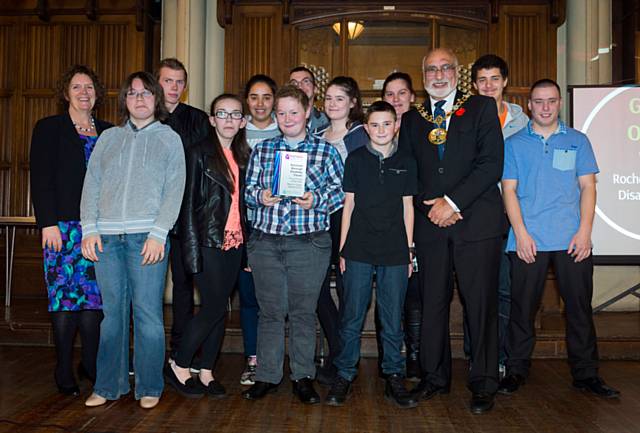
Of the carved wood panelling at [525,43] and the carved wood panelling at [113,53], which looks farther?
the carved wood panelling at [113,53]

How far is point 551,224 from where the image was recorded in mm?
3307

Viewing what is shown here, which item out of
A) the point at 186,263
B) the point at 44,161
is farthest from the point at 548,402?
the point at 44,161

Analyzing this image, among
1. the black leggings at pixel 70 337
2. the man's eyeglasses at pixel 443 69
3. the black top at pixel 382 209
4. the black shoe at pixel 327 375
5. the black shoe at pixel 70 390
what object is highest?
the man's eyeglasses at pixel 443 69

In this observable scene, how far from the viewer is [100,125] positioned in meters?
3.41

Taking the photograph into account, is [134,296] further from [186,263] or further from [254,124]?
[254,124]

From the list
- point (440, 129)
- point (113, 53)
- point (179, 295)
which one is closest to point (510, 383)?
point (440, 129)

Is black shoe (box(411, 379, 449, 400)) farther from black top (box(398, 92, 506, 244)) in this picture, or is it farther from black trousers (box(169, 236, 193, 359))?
black trousers (box(169, 236, 193, 359))

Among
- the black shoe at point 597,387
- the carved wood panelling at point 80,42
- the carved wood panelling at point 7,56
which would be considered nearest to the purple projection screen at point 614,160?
the black shoe at point 597,387

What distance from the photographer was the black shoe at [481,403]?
2.97 m

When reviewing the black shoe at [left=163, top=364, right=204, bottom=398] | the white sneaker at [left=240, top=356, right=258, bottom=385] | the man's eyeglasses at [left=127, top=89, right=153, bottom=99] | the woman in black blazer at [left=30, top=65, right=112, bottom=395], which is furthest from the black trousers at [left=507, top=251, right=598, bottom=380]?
the woman in black blazer at [left=30, top=65, right=112, bottom=395]

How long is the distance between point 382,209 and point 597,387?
1.44 meters

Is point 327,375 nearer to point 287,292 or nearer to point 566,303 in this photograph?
point 287,292

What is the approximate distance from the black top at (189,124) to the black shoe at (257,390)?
51.2 inches

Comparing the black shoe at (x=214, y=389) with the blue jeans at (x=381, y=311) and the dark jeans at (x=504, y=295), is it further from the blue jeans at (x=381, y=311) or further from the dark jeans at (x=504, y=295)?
the dark jeans at (x=504, y=295)
